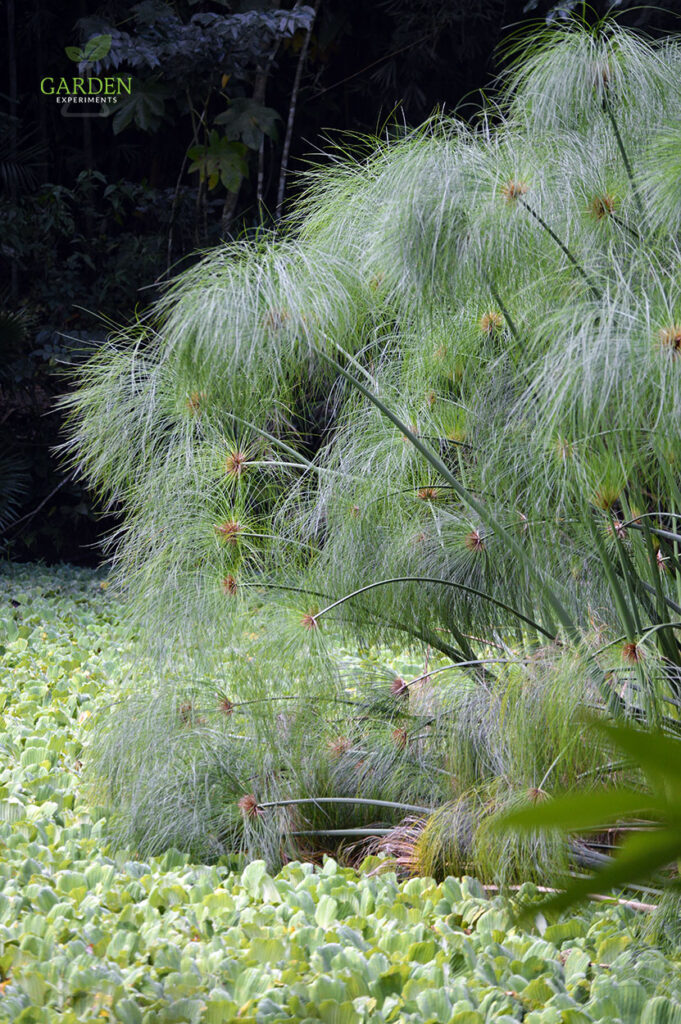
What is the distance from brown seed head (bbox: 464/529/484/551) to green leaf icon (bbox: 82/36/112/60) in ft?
13.2

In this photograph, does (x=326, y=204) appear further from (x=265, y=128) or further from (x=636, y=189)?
(x=265, y=128)

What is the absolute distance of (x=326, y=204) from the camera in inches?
90.8

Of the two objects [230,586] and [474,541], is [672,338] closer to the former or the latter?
[474,541]

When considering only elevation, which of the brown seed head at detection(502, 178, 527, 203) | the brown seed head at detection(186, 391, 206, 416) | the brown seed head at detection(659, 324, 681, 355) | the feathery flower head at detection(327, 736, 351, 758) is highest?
the brown seed head at detection(502, 178, 527, 203)

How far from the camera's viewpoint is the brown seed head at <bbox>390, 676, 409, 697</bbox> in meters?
1.93

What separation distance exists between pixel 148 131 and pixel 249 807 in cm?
501

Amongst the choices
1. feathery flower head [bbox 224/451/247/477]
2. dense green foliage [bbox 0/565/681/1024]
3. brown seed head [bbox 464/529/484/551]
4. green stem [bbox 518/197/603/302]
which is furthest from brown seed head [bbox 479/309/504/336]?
dense green foliage [bbox 0/565/681/1024]

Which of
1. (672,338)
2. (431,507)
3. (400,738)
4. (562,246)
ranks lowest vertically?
(400,738)

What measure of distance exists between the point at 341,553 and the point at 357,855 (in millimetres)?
596

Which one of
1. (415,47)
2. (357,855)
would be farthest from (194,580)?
(415,47)

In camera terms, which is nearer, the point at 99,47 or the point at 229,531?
the point at 229,531

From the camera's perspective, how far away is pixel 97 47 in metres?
A: 4.96

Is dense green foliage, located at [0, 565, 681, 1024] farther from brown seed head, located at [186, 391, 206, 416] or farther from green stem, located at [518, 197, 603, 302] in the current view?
green stem, located at [518, 197, 603, 302]

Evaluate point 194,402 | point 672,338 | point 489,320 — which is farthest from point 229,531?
point 672,338
